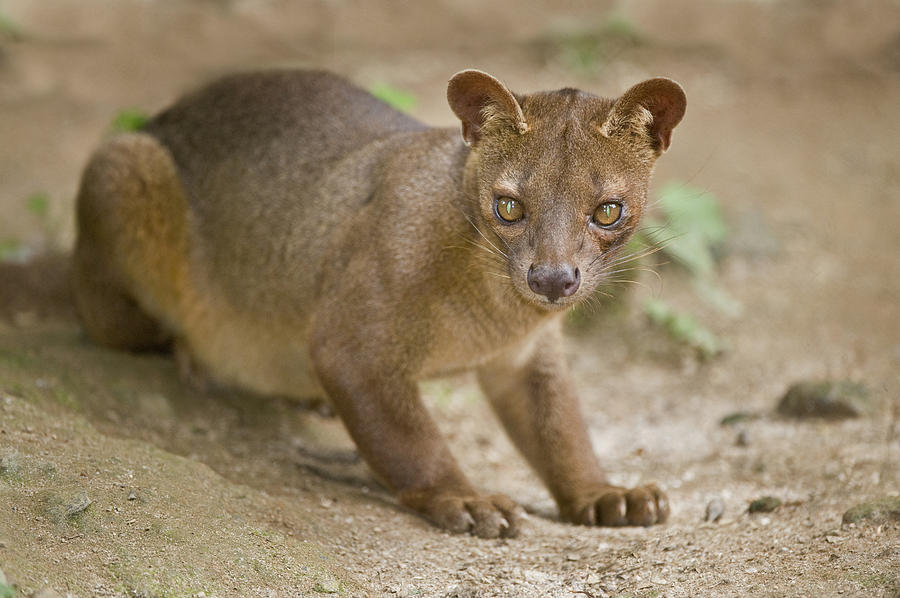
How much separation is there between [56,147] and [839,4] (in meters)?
7.53

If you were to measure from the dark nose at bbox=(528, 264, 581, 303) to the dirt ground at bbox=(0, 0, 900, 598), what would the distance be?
1.13m

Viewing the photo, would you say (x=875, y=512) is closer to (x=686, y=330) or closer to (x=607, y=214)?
(x=607, y=214)

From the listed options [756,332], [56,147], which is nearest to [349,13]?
[56,147]

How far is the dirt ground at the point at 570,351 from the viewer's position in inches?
166

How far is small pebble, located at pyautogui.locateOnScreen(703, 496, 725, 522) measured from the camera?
5242 mm

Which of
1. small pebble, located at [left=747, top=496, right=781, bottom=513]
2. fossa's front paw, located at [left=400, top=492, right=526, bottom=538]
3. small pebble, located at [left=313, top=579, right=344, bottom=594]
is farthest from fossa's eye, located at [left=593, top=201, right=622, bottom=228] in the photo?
small pebble, located at [left=313, top=579, right=344, bottom=594]

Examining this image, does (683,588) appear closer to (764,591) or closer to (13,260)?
(764,591)

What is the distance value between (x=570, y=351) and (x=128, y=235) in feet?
10.7

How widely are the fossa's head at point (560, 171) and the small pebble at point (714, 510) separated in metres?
1.33

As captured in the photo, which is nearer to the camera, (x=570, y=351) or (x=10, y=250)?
(x=10, y=250)

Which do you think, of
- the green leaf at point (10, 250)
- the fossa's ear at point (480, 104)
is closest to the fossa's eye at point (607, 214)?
the fossa's ear at point (480, 104)

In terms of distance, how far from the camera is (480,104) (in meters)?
4.96

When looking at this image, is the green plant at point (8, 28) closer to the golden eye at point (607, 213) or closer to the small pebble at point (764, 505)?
the golden eye at point (607, 213)

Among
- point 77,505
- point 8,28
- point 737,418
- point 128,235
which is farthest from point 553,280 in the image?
point 8,28
